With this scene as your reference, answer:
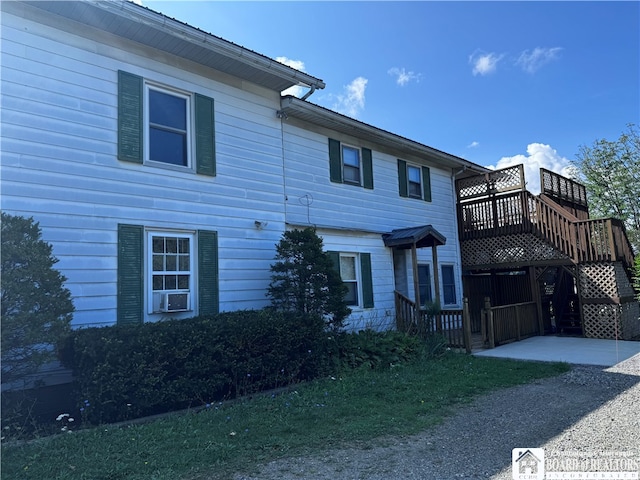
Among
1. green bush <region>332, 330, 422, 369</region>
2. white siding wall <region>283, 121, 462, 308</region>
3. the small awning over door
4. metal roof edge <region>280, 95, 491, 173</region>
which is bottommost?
green bush <region>332, 330, 422, 369</region>

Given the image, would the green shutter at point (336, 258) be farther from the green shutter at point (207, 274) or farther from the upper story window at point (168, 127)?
the upper story window at point (168, 127)

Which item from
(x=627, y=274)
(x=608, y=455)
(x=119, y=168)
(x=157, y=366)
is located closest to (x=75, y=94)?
(x=119, y=168)

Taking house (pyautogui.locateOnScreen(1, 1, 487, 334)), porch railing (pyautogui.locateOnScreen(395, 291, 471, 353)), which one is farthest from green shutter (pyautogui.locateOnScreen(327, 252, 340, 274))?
porch railing (pyautogui.locateOnScreen(395, 291, 471, 353))

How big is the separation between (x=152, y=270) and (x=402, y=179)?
8.44m

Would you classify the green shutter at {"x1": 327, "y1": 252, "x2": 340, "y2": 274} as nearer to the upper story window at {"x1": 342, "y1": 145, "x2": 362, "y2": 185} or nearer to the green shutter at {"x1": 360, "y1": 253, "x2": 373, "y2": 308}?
the green shutter at {"x1": 360, "y1": 253, "x2": 373, "y2": 308}

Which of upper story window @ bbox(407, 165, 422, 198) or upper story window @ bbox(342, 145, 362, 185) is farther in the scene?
upper story window @ bbox(407, 165, 422, 198)

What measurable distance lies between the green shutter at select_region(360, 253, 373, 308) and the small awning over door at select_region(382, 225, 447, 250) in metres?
0.93

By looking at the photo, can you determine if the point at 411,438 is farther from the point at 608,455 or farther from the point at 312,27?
the point at 312,27

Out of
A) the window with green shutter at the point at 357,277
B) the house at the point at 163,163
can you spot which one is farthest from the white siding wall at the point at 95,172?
the window with green shutter at the point at 357,277

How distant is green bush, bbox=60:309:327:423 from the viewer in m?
5.38

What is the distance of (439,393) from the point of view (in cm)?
670

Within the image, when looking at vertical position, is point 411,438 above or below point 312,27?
below

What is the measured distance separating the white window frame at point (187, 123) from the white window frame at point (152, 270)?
1.23 meters

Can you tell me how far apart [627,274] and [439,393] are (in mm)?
10115
